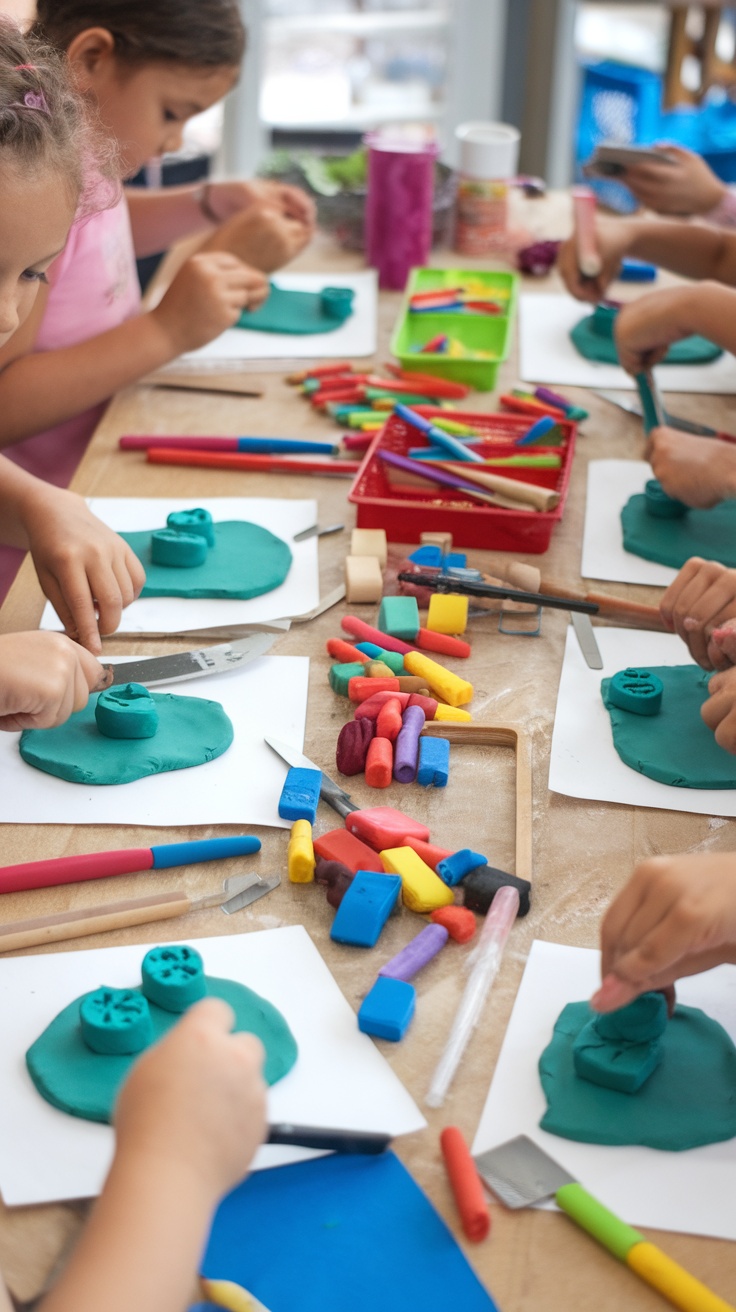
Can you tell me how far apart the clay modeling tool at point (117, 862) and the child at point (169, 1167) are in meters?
0.22

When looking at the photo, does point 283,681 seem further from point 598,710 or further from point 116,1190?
point 116,1190

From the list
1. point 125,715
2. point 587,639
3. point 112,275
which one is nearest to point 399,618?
point 587,639

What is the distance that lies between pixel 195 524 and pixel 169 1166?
0.75 meters

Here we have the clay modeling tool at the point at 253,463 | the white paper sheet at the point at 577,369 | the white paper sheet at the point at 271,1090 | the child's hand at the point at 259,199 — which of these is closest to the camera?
the white paper sheet at the point at 271,1090

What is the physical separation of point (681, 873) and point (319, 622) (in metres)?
0.54

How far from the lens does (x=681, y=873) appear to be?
623 mm

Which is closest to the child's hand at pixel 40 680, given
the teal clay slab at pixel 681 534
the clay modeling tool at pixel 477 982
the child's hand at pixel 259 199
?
the clay modeling tool at pixel 477 982

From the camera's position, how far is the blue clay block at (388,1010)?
2.20ft

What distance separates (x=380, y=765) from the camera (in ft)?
2.85

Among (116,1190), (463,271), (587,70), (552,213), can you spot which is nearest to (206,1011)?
(116,1190)

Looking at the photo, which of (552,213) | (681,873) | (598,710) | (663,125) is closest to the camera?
(681,873)

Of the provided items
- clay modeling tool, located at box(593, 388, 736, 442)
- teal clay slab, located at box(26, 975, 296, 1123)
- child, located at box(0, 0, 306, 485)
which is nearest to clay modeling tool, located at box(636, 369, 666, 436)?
clay modeling tool, located at box(593, 388, 736, 442)

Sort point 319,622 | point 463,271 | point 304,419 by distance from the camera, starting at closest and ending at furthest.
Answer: point 319,622 < point 304,419 < point 463,271

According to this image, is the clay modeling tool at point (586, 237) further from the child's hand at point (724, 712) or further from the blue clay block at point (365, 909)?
the blue clay block at point (365, 909)
